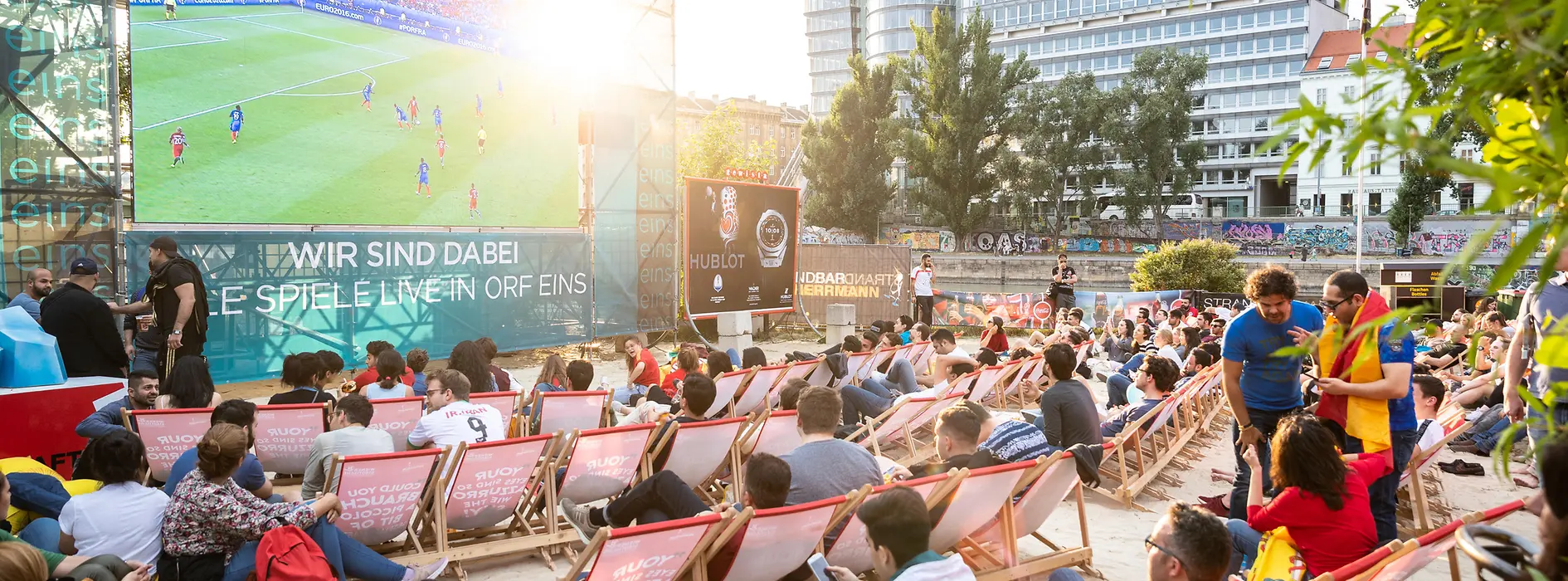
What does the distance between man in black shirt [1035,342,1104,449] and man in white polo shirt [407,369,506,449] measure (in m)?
3.36

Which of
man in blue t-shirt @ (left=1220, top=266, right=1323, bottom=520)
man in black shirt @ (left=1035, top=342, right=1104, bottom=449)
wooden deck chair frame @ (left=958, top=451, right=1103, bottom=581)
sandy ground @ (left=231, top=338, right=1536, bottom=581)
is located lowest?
sandy ground @ (left=231, top=338, right=1536, bottom=581)

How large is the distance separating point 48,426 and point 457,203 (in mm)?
9085

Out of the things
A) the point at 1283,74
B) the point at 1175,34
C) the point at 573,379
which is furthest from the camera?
the point at 1175,34

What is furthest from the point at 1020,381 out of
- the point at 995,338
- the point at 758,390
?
the point at 758,390

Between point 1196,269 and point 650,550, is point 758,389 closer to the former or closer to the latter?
point 650,550

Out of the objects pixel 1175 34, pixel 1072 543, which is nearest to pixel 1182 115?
pixel 1175 34

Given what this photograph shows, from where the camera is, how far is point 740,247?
51.5ft

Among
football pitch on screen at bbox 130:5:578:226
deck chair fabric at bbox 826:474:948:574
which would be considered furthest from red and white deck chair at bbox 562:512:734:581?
football pitch on screen at bbox 130:5:578:226

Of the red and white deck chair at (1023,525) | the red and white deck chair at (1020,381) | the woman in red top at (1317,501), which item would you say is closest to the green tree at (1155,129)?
the red and white deck chair at (1020,381)

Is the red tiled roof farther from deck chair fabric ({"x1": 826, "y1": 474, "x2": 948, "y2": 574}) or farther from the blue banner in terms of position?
deck chair fabric ({"x1": 826, "y1": 474, "x2": 948, "y2": 574})

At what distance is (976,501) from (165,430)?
14.3 ft

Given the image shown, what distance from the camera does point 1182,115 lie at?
4688 cm

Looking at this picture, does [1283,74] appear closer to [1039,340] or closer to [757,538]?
[1039,340]

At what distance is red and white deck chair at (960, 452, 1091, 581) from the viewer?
4465mm
